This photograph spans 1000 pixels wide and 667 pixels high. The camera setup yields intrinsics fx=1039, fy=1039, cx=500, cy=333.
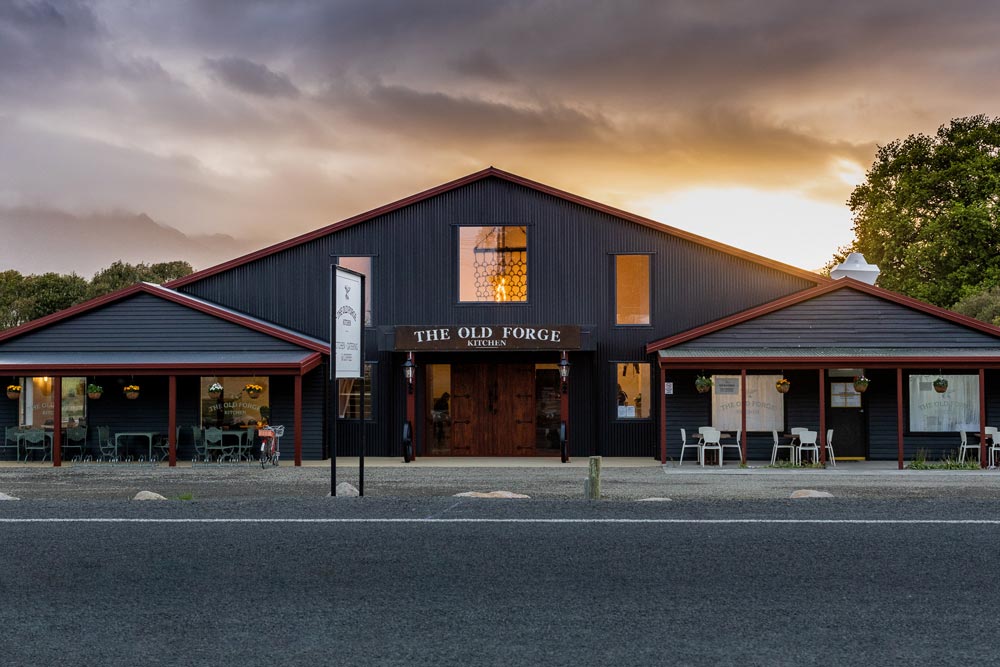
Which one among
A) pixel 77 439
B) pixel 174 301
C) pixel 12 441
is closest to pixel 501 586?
pixel 174 301

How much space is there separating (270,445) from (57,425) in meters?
4.53

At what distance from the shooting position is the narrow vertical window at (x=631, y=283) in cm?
2458

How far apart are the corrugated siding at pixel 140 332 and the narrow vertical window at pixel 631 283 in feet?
25.1

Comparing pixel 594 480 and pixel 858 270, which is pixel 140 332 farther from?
pixel 858 270

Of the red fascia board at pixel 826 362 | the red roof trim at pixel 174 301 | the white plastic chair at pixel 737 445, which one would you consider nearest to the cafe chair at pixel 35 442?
the red roof trim at pixel 174 301

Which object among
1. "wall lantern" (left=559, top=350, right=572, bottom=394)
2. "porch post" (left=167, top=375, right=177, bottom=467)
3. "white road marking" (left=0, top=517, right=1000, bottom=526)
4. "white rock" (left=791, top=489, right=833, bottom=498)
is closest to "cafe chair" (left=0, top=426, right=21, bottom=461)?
"porch post" (left=167, top=375, right=177, bottom=467)

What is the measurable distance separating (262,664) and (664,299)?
1910 cm

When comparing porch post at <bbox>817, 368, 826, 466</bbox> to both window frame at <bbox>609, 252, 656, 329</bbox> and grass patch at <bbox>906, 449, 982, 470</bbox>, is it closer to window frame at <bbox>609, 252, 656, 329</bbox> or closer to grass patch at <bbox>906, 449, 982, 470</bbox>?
grass patch at <bbox>906, 449, 982, 470</bbox>

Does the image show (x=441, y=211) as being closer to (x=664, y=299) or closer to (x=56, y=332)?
(x=664, y=299)

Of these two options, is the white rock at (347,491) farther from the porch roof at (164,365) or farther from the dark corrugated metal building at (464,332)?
the dark corrugated metal building at (464,332)

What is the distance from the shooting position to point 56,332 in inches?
931

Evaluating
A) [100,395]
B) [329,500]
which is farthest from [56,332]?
[329,500]

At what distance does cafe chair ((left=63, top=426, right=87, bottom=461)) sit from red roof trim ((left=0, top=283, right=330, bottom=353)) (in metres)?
2.47

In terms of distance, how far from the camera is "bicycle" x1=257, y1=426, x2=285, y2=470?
21469mm
